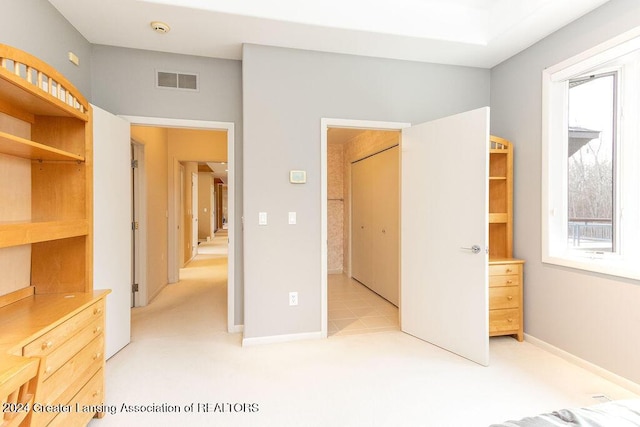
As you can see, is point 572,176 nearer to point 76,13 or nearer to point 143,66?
point 143,66

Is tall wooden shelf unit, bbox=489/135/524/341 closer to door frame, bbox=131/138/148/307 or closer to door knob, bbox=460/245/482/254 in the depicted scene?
door knob, bbox=460/245/482/254

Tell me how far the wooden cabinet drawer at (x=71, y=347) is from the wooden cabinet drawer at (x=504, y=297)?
9.98 feet

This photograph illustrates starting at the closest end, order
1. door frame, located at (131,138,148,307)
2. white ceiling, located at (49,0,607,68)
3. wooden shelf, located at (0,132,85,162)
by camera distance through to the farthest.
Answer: wooden shelf, located at (0,132,85,162) → white ceiling, located at (49,0,607,68) → door frame, located at (131,138,148,307)

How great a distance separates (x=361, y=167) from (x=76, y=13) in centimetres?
383

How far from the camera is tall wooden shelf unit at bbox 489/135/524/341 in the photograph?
9.33 ft

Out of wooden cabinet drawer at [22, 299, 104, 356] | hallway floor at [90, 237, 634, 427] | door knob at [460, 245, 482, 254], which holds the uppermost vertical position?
door knob at [460, 245, 482, 254]

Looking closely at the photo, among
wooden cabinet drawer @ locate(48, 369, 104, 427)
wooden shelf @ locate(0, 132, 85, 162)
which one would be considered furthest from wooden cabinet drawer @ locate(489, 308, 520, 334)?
wooden shelf @ locate(0, 132, 85, 162)

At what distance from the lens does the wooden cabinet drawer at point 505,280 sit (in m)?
2.84

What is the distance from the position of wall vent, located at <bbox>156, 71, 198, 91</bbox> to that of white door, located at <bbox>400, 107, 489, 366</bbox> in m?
2.11

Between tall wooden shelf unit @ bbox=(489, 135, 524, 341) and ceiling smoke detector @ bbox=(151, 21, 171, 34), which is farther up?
ceiling smoke detector @ bbox=(151, 21, 171, 34)

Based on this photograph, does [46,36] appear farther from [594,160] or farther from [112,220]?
[594,160]

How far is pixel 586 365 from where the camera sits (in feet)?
7.77

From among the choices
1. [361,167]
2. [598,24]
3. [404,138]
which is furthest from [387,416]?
→ [361,167]

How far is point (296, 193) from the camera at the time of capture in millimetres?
2871
